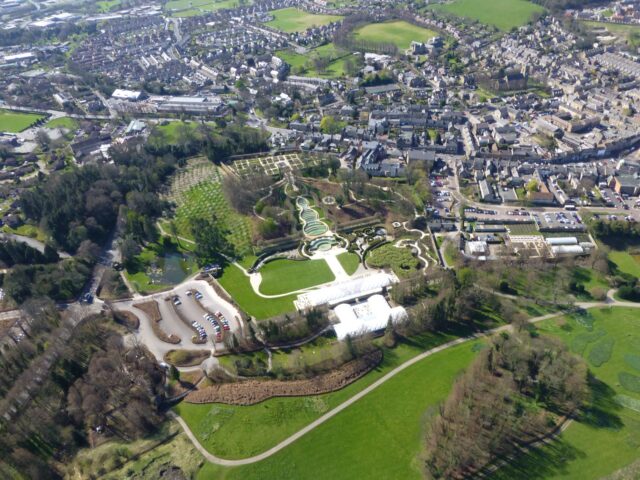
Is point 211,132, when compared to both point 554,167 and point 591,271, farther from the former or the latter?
point 591,271

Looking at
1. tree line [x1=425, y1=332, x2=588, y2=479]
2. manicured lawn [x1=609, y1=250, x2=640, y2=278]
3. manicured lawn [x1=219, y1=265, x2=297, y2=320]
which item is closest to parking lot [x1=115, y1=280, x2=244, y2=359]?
manicured lawn [x1=219, y1=265, x2=297, y2=320]

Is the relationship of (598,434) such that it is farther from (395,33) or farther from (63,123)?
(395,33)

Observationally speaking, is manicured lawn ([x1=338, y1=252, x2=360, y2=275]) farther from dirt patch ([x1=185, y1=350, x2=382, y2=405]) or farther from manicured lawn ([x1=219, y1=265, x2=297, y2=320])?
dirt patch ([x1=185, y1=350, x2=382, y2=405])

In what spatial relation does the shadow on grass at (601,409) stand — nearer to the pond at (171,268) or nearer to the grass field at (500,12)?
the pond at (171,268)

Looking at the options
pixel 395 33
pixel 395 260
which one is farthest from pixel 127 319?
pixel 395 33

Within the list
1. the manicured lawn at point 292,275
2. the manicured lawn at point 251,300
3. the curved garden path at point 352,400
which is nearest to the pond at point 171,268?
the manicured lawn at point 251,300

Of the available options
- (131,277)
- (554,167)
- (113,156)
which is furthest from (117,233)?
(554,167)
